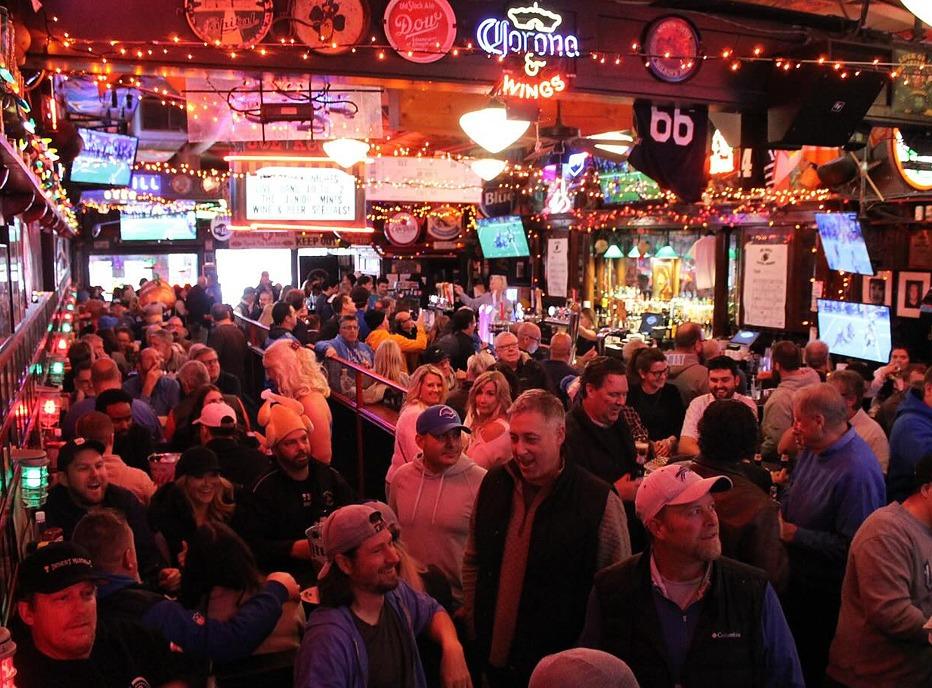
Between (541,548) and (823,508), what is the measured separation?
65.8 inches

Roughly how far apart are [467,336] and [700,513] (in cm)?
765

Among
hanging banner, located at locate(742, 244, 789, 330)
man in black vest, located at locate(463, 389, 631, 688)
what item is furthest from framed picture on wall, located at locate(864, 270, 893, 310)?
man in black vest, located at locate(463, 389, 631, 688)

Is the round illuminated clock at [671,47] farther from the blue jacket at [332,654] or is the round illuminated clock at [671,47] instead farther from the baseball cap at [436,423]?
the blue jacket at [332,654]

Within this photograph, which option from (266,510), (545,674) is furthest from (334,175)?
(545,674)

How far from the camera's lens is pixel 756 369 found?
13.0 m

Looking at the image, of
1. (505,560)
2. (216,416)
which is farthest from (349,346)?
(505,560)

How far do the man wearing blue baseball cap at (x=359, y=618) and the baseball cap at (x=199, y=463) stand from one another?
1.82 metres

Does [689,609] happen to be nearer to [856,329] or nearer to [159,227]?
[856,329]

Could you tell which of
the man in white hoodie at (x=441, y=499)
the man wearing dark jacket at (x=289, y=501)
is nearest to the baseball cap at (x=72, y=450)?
the man wearing dark jacket at (x=289, y=501)

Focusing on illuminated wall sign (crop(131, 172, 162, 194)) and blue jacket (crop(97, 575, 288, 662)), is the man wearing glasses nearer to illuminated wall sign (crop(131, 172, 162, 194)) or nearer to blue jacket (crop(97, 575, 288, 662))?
blue jacket (crop(97, 575, 288, 662))

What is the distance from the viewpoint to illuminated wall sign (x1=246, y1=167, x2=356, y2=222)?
11789mm

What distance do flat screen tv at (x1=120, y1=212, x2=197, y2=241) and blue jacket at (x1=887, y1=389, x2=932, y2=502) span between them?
2627cm

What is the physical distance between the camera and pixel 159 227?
28719 millimetres

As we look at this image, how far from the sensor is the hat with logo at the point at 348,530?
2.87m
